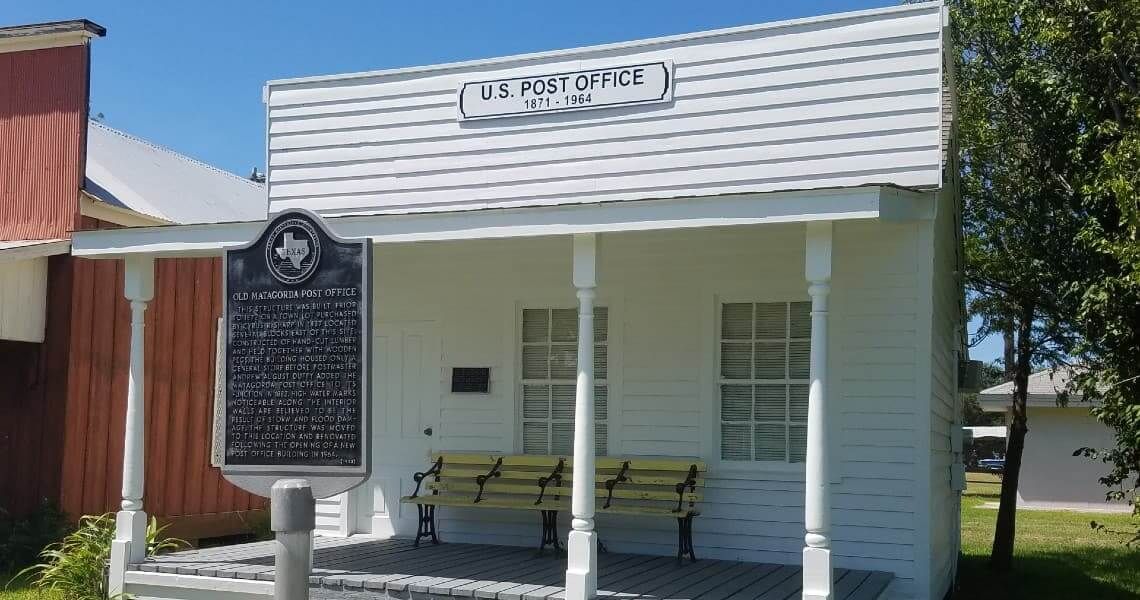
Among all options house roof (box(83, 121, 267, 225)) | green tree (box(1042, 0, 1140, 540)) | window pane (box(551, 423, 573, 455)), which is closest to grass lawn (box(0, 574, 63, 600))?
house roof (box(83, 121, 267, 225))

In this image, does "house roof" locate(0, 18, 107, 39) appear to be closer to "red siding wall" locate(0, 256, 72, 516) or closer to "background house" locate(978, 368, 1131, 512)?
"red siding wall" locate(0, 256, 72, 516)

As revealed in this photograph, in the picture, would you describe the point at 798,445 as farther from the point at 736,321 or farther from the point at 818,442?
the point at 818,442

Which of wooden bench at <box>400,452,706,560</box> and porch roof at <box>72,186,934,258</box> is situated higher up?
porch roof at <box>72,186,934,258</box>

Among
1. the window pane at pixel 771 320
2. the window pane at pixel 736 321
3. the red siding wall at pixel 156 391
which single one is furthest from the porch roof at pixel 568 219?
the red siding wall at pixel 156 391

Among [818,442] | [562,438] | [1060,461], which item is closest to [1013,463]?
[562,438]

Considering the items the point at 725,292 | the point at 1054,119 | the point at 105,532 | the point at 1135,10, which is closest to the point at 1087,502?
the point at 1054,119

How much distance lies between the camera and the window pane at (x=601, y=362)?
9.74 m

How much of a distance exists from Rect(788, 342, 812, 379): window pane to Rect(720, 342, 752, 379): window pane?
32 centimetres

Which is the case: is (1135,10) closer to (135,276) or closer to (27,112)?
(135,276)

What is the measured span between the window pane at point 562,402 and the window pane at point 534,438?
0.56 feet

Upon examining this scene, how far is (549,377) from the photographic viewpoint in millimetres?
10062

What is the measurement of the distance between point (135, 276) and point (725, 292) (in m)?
4.74

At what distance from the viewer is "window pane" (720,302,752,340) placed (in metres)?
9.33

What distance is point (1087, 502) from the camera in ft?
87.1
